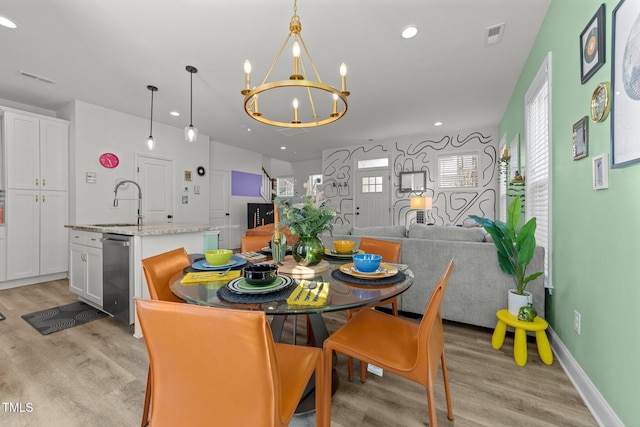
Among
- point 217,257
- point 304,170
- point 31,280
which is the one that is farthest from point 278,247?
point 304,170

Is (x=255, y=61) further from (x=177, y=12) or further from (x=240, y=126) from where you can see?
(x=240, y=126)

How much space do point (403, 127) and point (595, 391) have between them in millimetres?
4640

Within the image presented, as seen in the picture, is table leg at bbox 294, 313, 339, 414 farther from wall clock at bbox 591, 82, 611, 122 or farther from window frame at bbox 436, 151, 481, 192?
window frame at bbox 436, 151, 481, 192

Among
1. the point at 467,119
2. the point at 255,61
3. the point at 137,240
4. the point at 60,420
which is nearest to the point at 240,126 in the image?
the point at 255,61

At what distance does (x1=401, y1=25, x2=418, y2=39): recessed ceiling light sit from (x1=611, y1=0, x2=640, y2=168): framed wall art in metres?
1.41

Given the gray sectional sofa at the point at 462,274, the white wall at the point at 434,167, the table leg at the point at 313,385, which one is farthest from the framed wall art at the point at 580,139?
the white wall at the point at 434,167

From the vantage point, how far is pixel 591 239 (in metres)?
1.47

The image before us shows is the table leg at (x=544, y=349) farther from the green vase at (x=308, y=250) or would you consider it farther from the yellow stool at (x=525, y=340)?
the green vase at (x=308, y=250)

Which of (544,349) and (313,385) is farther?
(544,349)

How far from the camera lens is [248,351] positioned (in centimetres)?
68

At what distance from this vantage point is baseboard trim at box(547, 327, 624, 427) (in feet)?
4.13

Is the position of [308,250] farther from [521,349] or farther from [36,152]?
[36,152]

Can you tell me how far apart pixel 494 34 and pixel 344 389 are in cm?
315

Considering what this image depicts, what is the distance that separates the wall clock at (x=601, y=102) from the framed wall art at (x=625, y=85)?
0.04 meters
